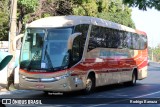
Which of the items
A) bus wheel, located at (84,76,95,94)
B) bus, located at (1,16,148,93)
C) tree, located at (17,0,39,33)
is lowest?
bus wheel, located at (84,76,95,94)

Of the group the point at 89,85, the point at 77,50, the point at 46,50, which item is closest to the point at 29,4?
the point at 89,85

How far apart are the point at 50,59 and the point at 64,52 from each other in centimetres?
61

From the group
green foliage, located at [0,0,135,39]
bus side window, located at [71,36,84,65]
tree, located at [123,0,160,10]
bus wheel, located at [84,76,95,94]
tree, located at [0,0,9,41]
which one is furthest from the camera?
green foliage, located at [0,0,135,39]

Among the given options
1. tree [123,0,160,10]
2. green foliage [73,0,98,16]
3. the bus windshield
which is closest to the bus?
the bus windshield

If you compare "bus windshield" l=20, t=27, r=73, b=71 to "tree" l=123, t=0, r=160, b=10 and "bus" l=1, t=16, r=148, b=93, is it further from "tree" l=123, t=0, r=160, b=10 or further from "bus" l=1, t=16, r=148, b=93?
"tree" l=123, t=0, r=160, b=10

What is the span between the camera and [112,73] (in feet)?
71.6

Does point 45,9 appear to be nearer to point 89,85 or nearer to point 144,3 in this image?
point 89,85

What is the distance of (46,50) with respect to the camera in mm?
17125

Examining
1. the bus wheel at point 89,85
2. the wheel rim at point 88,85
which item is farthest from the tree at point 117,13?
the wheel rim at point 88,85

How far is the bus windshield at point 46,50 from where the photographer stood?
17000 millimetres

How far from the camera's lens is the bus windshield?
55.8ft

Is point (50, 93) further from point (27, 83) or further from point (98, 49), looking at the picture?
point (98, 49)

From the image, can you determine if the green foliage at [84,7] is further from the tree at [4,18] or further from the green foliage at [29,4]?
the tree at [4,18]

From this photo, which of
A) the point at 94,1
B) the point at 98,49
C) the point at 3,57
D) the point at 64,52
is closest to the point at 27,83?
the point at 64,52
